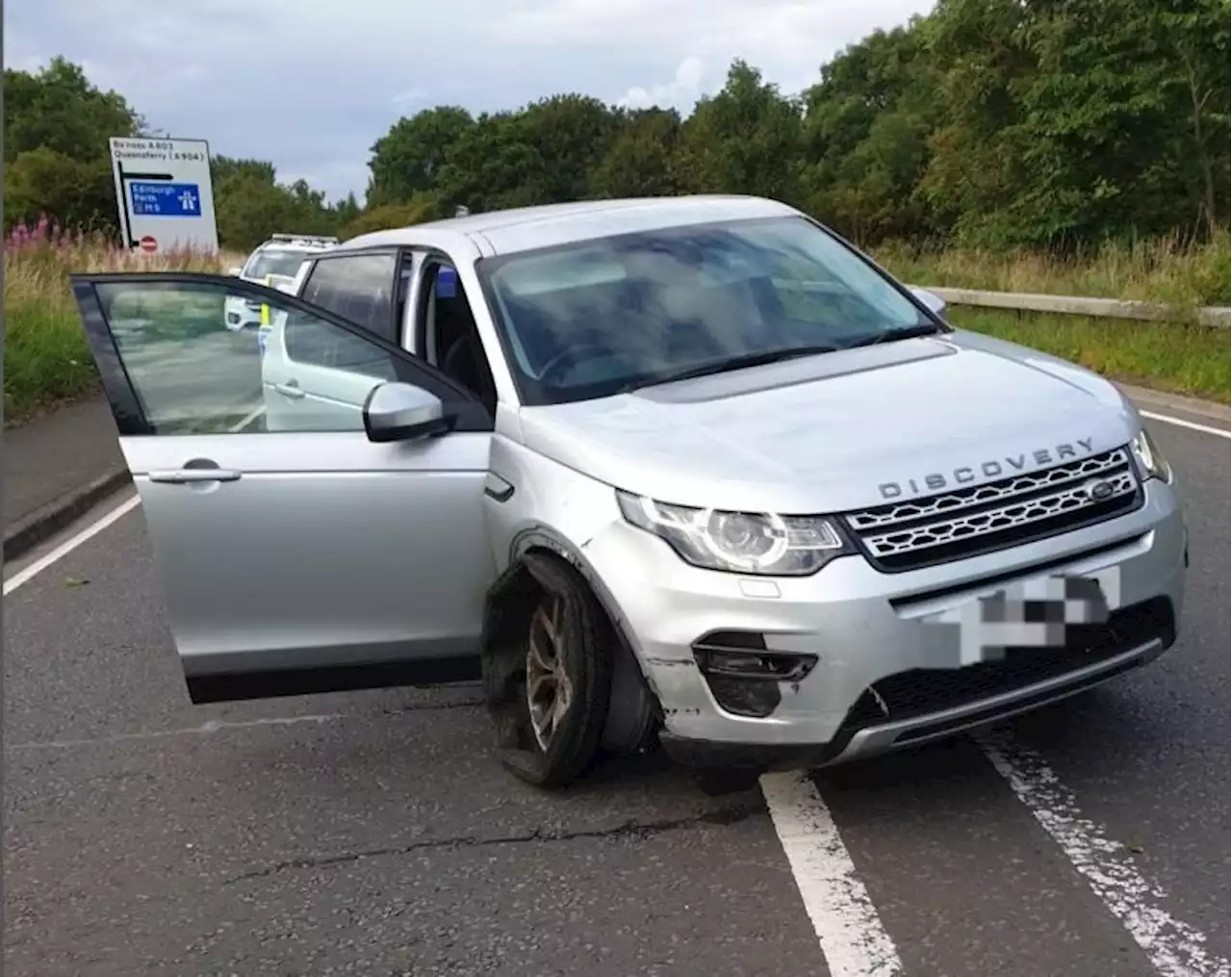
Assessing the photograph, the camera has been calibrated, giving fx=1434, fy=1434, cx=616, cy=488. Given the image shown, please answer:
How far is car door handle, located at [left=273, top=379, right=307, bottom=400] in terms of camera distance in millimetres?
4586

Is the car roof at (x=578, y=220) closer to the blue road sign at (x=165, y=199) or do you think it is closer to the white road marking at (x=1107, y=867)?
the white road marking at (x=1107, y=867)

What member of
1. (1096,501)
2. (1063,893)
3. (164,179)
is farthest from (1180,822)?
(164,179)

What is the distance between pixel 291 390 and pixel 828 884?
2282 mm

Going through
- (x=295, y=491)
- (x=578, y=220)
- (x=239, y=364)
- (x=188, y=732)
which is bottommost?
(x=188, y=732)

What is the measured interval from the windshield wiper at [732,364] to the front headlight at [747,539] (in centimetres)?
86

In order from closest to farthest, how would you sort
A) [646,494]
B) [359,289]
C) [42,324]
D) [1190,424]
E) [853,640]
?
[853,640] → [646,494] → [359,289] → [1190,424] → [42,324]

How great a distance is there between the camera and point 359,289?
5.76 metres

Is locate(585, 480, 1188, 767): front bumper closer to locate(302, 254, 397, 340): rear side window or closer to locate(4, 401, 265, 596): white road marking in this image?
locate(302, 254, 397, 340): rear side window

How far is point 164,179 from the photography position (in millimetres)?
32500

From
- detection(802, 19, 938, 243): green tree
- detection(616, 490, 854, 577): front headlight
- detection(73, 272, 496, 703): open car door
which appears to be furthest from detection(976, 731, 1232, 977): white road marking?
detection(802, 19, 938, 243): green tree

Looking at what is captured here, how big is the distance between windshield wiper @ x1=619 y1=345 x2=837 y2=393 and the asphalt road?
1205mm

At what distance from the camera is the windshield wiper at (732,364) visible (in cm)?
448

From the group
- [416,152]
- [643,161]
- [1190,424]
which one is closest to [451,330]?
[1190,424]

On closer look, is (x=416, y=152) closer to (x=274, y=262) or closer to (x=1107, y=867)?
(x=274, y=262)
